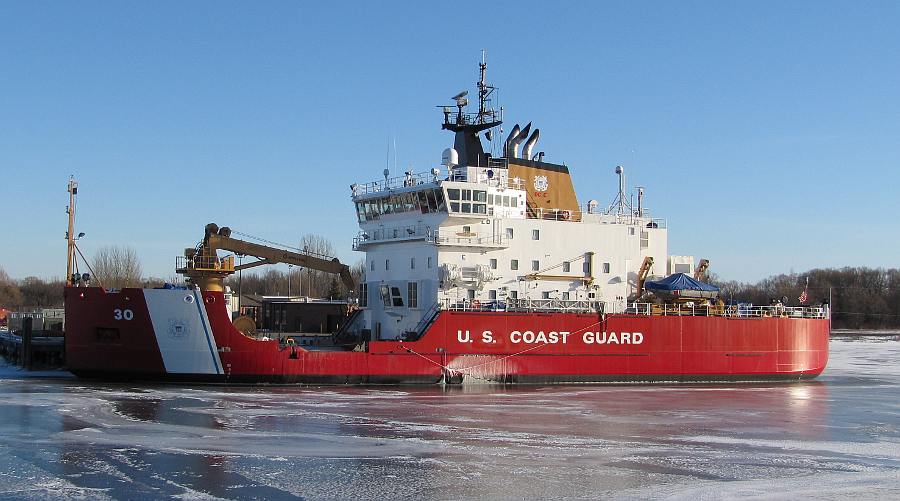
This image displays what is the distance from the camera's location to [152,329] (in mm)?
22578

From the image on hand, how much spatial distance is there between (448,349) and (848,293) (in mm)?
79145

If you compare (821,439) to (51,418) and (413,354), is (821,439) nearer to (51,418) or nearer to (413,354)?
(413,354)

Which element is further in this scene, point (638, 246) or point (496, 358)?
point (638, 246)

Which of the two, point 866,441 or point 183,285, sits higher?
point 183,285

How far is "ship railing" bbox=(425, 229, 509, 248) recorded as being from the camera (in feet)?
82.2

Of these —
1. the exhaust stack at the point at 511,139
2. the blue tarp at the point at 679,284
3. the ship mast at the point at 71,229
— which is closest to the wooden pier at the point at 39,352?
the ship mast at the point at 71,229

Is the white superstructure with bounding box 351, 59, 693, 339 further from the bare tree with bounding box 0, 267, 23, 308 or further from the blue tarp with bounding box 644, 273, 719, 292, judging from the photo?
the bare tree with bounding box 0, 267, 23, 308

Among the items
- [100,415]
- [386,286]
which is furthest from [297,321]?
[100,415]

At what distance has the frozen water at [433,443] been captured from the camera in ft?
39.8

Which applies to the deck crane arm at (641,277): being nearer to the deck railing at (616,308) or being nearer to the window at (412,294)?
the deck railing at (616,308)

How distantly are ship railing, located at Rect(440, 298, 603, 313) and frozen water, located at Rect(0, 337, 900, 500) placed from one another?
231 cm

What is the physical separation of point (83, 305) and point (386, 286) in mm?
8124

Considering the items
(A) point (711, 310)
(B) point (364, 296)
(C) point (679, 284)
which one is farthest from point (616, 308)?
(B) point (364, 296)

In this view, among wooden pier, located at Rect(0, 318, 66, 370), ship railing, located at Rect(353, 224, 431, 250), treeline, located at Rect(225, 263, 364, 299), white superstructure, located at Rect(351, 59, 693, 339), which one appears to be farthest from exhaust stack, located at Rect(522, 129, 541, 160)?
treeline, located at Rect(225, 263, 364, 299)
